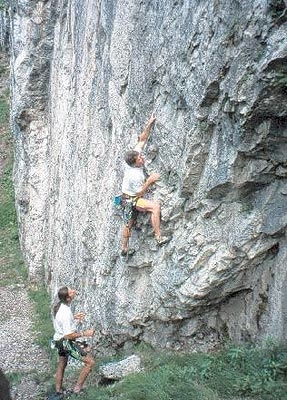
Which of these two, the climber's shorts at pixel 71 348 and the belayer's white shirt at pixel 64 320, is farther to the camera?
the climber's shorts at pixel 71 348

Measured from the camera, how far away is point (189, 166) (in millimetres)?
8562

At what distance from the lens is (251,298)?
27.7 ft

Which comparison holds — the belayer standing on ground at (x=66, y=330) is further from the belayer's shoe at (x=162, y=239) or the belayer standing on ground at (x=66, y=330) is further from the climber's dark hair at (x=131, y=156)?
the climber's dark hair at (x=131, y=156)

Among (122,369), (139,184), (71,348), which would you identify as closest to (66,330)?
(71,348)

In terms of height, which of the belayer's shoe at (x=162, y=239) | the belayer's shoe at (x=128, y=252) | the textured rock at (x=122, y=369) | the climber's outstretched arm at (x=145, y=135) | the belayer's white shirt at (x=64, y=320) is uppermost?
the climber's outstretched arm at (x=145, y=135)

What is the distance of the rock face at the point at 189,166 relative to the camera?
23.8 feet

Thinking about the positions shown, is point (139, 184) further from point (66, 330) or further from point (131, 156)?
A: point (66, 330)

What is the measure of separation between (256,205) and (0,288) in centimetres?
1470

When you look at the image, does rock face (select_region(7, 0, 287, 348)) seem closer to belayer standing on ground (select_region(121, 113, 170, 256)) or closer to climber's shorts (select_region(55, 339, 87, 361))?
belayer standing on ground (select_region(121, 113, 170, 256))

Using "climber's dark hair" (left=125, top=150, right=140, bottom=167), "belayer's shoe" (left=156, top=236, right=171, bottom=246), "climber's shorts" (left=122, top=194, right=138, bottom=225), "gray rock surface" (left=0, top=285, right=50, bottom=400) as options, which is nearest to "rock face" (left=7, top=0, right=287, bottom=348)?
"belayer's shoe" (left=156, top=236, right=171, bottom=246)

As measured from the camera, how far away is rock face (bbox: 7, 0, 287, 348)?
7.24 metres


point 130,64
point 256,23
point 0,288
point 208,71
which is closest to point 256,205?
point 208,71

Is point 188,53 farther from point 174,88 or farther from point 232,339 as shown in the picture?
point 232,339

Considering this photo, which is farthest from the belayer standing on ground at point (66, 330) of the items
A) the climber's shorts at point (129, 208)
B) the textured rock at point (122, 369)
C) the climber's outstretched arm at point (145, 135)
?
the climber's outstretched arm at point (145, 135)
